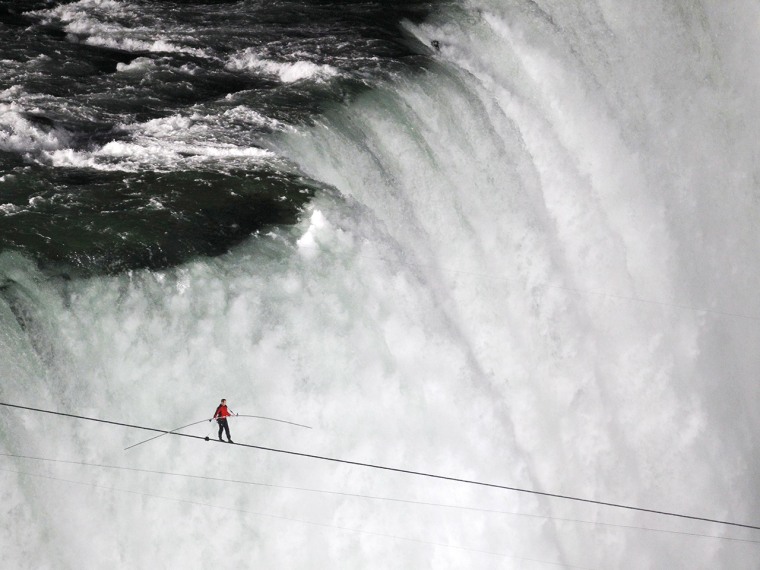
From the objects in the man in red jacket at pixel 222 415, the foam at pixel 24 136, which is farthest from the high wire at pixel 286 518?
the foam at pixel 24 136

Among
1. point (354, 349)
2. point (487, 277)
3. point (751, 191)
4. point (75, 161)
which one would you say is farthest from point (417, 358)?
point (751, 191)

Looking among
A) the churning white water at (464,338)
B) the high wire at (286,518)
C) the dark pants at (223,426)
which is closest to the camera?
the high wire at (286,518)

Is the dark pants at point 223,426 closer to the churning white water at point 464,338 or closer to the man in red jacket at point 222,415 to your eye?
the man in red jacket at point 222,415

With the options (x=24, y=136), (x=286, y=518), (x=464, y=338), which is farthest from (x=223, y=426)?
(x=24, y=136)

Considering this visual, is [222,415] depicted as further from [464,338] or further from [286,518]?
[464,338]

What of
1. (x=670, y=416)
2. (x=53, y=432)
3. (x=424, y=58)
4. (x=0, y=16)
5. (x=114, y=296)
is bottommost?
(x=53, y=432)

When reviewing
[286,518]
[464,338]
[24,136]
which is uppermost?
[24,136]

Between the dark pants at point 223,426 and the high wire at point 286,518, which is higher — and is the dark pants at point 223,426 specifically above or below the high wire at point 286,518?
above

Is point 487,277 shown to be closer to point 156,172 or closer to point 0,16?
point 156,172
